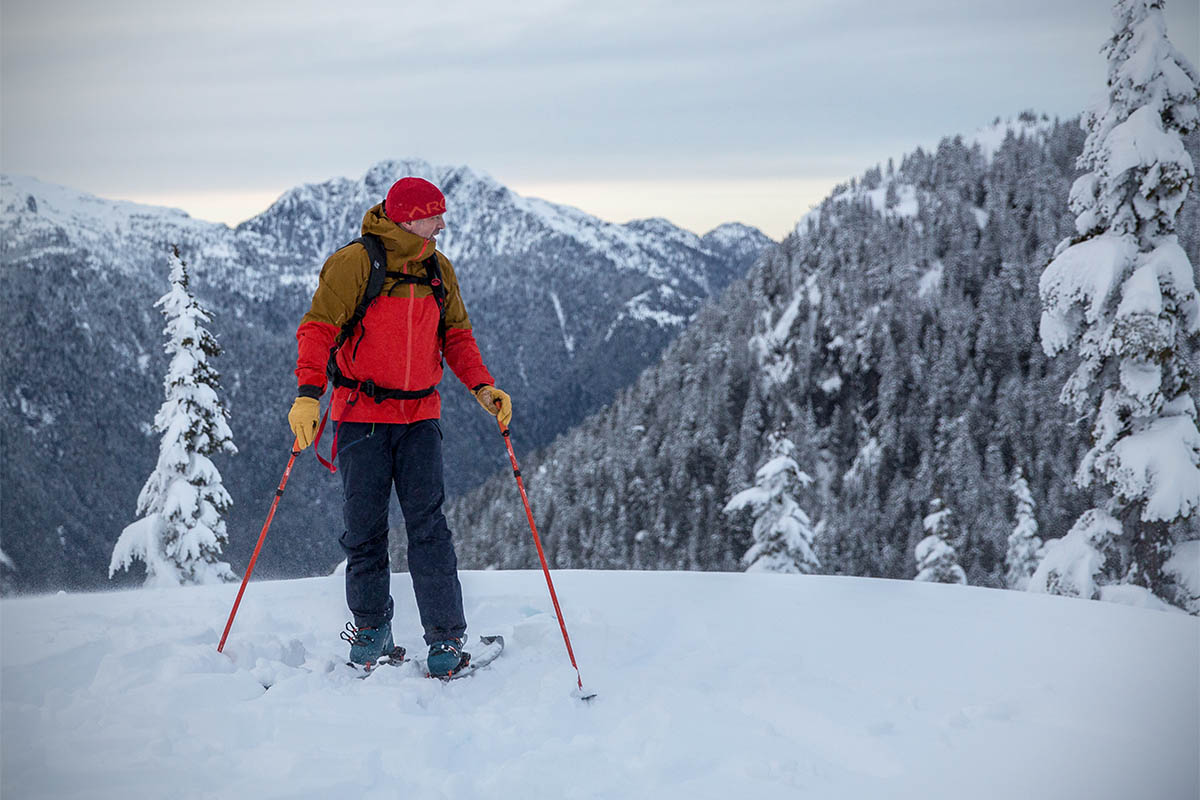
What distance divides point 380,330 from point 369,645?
1.49 m

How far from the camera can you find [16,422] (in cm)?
14850

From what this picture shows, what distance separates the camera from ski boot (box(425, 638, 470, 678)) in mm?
3521

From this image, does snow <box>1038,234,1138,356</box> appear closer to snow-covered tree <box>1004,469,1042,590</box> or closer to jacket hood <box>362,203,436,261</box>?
jacket hood <box>362,203,436,261</box>

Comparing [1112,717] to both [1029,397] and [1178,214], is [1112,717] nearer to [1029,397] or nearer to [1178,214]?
[1178,214]

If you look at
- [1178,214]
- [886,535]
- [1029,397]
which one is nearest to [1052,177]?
[1029,397]

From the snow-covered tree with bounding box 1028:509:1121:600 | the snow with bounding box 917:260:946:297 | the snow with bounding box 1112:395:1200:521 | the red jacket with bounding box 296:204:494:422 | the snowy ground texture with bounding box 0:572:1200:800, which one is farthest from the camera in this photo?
the snow with bounding box 917:260:946:297

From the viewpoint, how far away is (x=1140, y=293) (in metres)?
8.02

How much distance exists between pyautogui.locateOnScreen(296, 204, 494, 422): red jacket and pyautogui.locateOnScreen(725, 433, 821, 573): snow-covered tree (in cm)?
1136

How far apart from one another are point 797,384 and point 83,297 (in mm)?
164087

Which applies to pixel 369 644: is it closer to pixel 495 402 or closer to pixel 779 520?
pixel 495 402

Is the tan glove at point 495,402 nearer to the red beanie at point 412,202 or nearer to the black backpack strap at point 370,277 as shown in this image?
the black backpack strap at point 370,277

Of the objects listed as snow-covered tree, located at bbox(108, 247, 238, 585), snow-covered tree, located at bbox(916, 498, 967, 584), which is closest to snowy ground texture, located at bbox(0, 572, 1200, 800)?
snow-covered tree, located at bbox(108, 247, 238, 585)

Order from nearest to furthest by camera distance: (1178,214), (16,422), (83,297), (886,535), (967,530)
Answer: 1. (1178,214)
2. (967,530)
3. (886,535)
4. (16,422)
5. (83,297)

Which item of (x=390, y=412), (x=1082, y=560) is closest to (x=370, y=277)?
(x=390, y=412)
